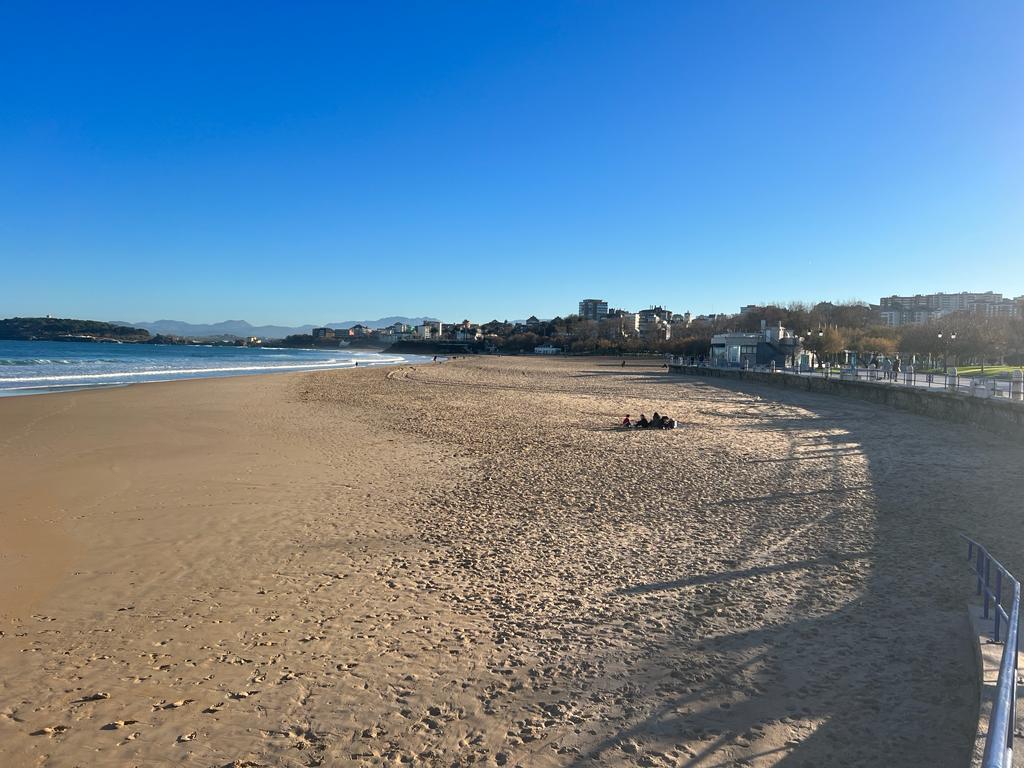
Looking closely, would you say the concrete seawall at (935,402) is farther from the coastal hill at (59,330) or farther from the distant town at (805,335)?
the coastal hill at (59,330)

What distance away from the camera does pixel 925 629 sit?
17.6 ft

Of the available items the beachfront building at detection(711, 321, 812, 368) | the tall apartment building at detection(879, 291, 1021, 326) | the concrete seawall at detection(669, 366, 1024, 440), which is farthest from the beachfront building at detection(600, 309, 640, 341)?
the concrete seawall at detection(669, 366, 1024, 440)

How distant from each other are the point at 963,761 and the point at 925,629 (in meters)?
1.95

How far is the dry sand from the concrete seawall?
16.1 feet

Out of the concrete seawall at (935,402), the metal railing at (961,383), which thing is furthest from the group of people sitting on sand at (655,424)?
the metal railing at (961,383)

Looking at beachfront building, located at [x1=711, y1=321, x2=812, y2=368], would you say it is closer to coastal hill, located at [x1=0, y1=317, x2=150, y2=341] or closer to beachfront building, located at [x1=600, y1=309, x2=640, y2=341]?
beachfront building, located at [x1=600, y1=309, x2=640, y2=341]

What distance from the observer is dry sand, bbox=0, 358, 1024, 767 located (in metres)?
3.96

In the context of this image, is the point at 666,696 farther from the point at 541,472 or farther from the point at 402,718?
the point at 541,472

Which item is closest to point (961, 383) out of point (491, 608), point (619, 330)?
point (491, 608)

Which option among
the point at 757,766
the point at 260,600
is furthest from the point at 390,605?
the point at 757,766

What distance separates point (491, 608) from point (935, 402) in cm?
2129

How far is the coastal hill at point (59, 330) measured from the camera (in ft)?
505

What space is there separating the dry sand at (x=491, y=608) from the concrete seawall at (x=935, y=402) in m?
4.90

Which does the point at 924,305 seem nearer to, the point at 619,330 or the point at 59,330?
the point at 619,330
